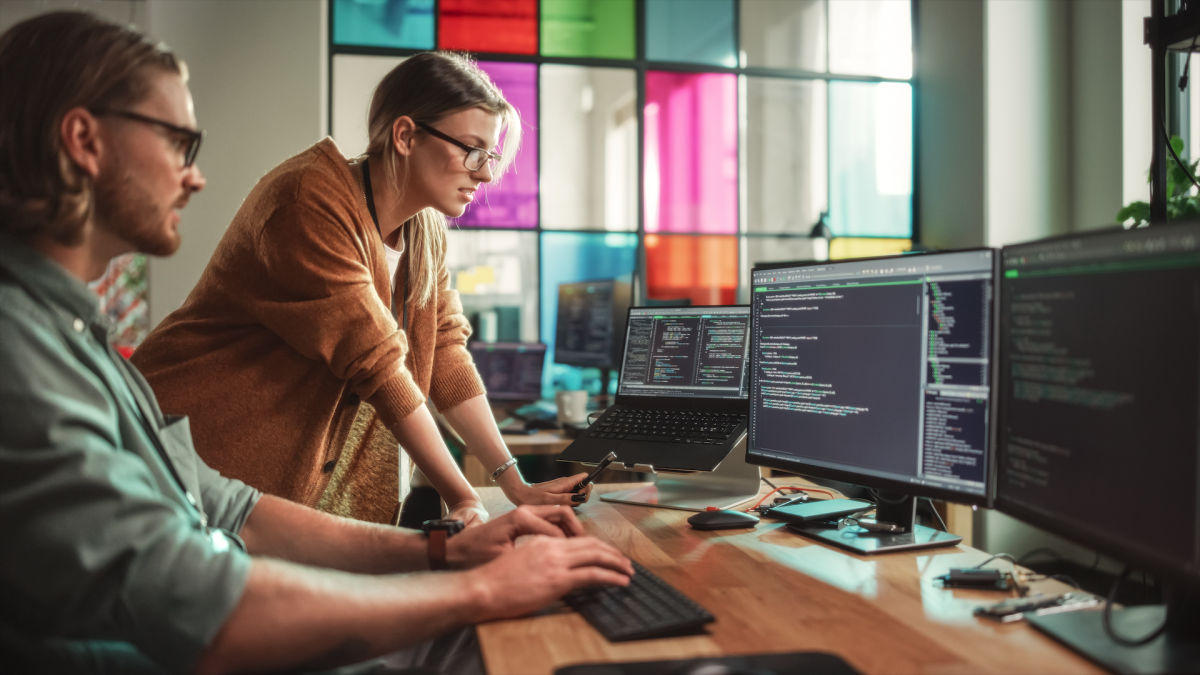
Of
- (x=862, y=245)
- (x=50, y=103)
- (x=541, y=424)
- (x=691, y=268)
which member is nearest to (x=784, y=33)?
(x=862, y=245)

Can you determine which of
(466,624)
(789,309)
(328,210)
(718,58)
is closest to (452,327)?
(328,210)

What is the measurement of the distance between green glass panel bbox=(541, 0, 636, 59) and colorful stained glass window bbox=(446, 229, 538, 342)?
1.07m

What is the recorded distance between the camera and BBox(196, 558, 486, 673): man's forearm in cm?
81

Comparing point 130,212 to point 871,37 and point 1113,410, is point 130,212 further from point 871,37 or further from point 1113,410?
point 871,37

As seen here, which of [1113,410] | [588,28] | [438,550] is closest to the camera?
[1113,410]

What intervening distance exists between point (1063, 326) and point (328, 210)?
3.89 ft

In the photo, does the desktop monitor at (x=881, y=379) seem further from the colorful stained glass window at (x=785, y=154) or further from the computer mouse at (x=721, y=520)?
the colorful stained glass window at (x=785, y=154)

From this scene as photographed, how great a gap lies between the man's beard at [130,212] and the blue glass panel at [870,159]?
4.48 meters

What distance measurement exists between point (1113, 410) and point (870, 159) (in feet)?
14.8

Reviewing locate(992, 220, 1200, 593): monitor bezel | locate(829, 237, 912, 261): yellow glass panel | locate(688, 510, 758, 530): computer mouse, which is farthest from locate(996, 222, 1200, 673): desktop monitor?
locate(829, 237, 912, 261): yellow glass panel

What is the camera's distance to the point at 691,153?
484cm

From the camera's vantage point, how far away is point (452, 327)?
6.36ft

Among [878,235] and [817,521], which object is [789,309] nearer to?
[817,521]

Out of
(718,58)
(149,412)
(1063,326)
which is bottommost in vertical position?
(149,412)
